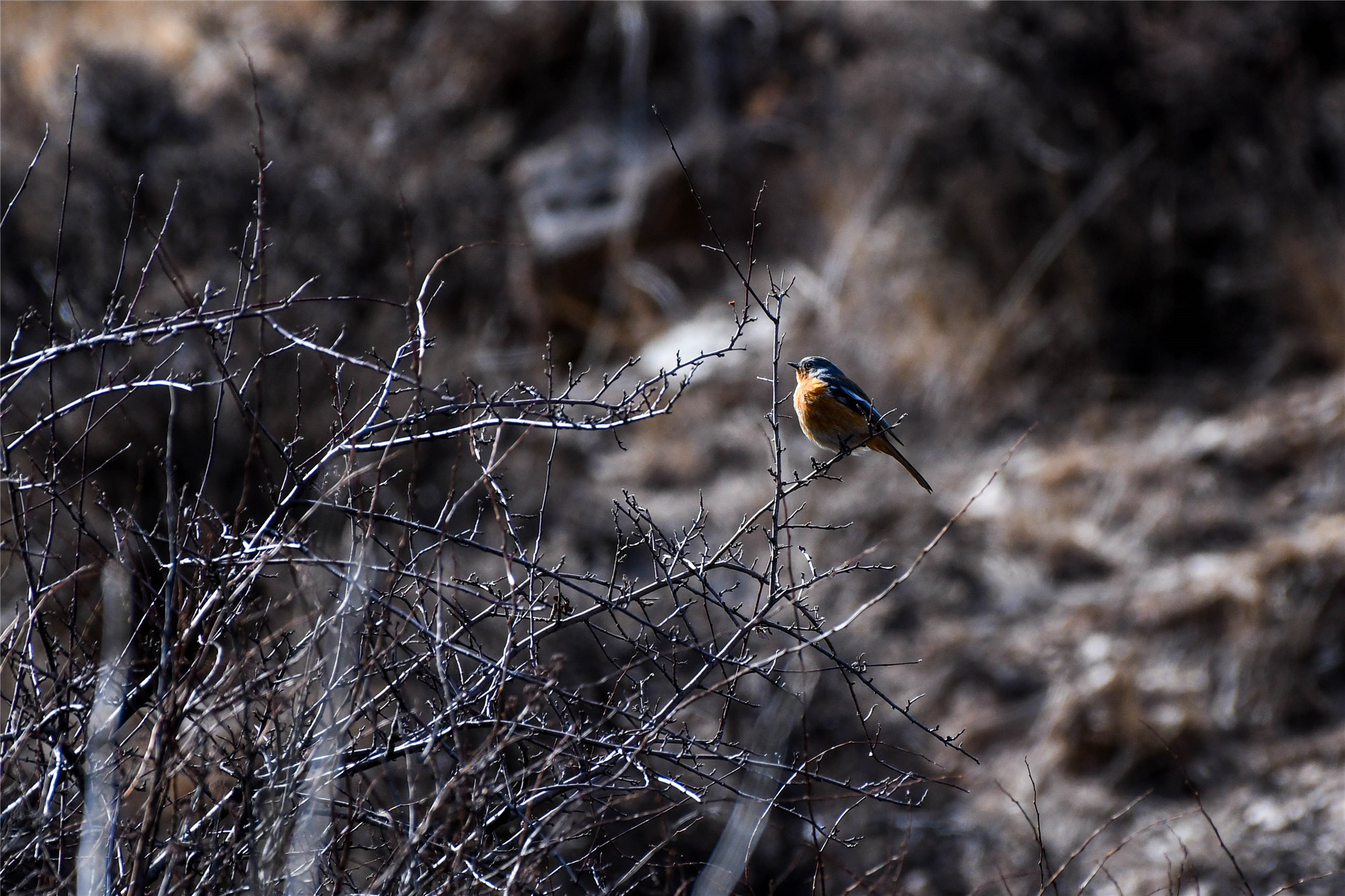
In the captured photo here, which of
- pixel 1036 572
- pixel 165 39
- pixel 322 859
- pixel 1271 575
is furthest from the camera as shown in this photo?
pixel 165 39

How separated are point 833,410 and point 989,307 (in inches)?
233

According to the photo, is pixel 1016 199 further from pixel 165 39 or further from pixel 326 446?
pixel 165 39

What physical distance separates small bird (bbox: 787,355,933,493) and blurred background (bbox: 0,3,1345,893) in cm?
195

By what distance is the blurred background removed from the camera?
767 centimetres

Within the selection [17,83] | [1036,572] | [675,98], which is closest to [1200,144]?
[1036,572]

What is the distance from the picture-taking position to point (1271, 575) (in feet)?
26.0

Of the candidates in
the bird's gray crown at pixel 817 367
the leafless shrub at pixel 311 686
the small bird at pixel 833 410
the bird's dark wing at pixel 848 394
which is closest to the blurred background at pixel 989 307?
the bird's gray crown at pixel 817 367

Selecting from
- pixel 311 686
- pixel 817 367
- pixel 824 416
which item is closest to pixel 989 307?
pixel 817 367

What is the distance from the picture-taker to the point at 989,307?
414 inches

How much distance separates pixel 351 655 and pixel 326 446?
639 millimetres

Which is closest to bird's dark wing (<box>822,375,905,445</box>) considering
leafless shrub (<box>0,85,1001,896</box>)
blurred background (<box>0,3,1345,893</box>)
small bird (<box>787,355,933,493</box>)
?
small bird (<box>787,355,933,493</box>)

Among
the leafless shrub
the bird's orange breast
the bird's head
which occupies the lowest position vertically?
the leafless shrub

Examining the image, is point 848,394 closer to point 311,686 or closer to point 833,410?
point 833,410

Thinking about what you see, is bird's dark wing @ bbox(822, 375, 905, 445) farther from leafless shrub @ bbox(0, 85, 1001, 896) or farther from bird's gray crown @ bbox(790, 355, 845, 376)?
leafless shrub @ bbox(0, 85, 1001, 896)
